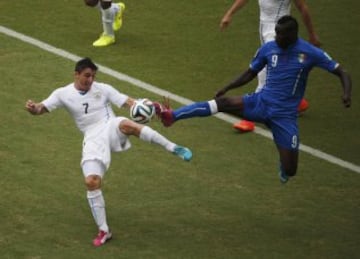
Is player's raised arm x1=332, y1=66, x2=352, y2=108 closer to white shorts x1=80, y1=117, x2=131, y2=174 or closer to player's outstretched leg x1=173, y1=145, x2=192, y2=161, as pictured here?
player's outstretched leg x1=173, y1=145, x2=192, y2=161

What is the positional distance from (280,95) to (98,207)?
2.53 metres

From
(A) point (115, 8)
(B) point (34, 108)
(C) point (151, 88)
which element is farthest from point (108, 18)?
(B) point (34, 108)

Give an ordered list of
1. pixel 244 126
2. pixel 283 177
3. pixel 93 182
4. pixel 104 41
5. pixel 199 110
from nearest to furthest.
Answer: pixel 93 182
pixel 199 110
pixel 283 177
pixel 244 126
pixel 104 41

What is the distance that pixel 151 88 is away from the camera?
17734mm

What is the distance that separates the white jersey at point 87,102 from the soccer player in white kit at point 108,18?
20.8ft

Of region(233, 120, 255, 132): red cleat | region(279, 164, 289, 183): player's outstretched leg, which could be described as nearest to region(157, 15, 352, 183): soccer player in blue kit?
region(279, 164, 289, 183): player's outstretched leg

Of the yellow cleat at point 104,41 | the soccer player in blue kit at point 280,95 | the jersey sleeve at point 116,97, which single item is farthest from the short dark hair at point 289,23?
the yellow cleat at point 104,41

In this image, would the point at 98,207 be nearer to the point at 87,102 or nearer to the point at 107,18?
the point at 87,102

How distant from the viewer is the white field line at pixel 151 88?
15477 millimetres

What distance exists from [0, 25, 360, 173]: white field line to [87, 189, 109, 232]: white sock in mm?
4203

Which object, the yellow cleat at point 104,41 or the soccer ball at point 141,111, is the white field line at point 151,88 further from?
the soccer ball at point 141,111

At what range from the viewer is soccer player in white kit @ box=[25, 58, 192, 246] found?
40.6ft

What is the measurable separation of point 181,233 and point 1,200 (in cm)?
230

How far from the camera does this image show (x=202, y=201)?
45.6 ft
